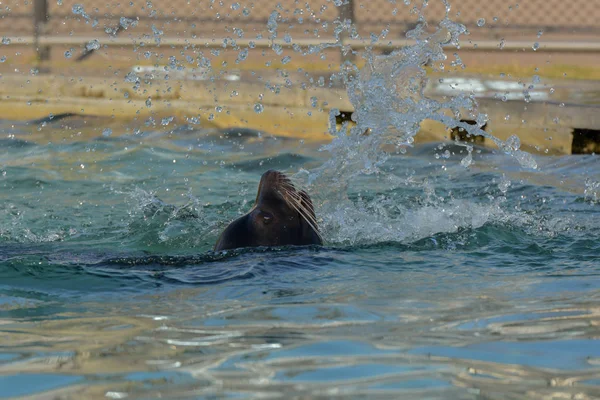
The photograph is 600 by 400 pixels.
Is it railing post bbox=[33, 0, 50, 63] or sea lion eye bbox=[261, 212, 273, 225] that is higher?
railing post bbox=[33, 0, 50, 63]

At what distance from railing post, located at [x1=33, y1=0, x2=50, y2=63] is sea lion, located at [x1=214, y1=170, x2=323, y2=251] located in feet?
26.0

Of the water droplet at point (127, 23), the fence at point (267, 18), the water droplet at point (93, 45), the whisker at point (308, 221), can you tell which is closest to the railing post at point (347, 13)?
the fence at point (267, 18)

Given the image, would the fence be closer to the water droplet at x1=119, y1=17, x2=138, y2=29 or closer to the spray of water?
the water droplet at x1=119, y1=17, x2=138, y2=29

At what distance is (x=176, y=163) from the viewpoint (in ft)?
30.4

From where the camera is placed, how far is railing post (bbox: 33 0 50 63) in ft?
41.2

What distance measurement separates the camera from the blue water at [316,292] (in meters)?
3.02

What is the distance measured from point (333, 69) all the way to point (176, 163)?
2.69 meters

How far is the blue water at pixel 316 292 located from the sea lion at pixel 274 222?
18 centimetres

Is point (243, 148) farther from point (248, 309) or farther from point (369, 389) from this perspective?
point (369, 389)

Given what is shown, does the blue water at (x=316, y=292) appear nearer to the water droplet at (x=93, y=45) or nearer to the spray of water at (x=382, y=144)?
the spray of water at (x=382, y=144)

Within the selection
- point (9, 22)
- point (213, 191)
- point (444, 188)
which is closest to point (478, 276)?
point (444, 188)

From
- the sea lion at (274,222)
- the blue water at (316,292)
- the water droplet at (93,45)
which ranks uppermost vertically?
the water droplet at (93,45)

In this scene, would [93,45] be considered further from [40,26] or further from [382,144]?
[382,144]

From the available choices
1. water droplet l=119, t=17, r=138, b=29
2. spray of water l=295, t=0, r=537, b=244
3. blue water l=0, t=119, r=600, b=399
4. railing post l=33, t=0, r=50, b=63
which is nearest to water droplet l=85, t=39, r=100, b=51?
water droplet l=119, t=17, r=138, b=29
